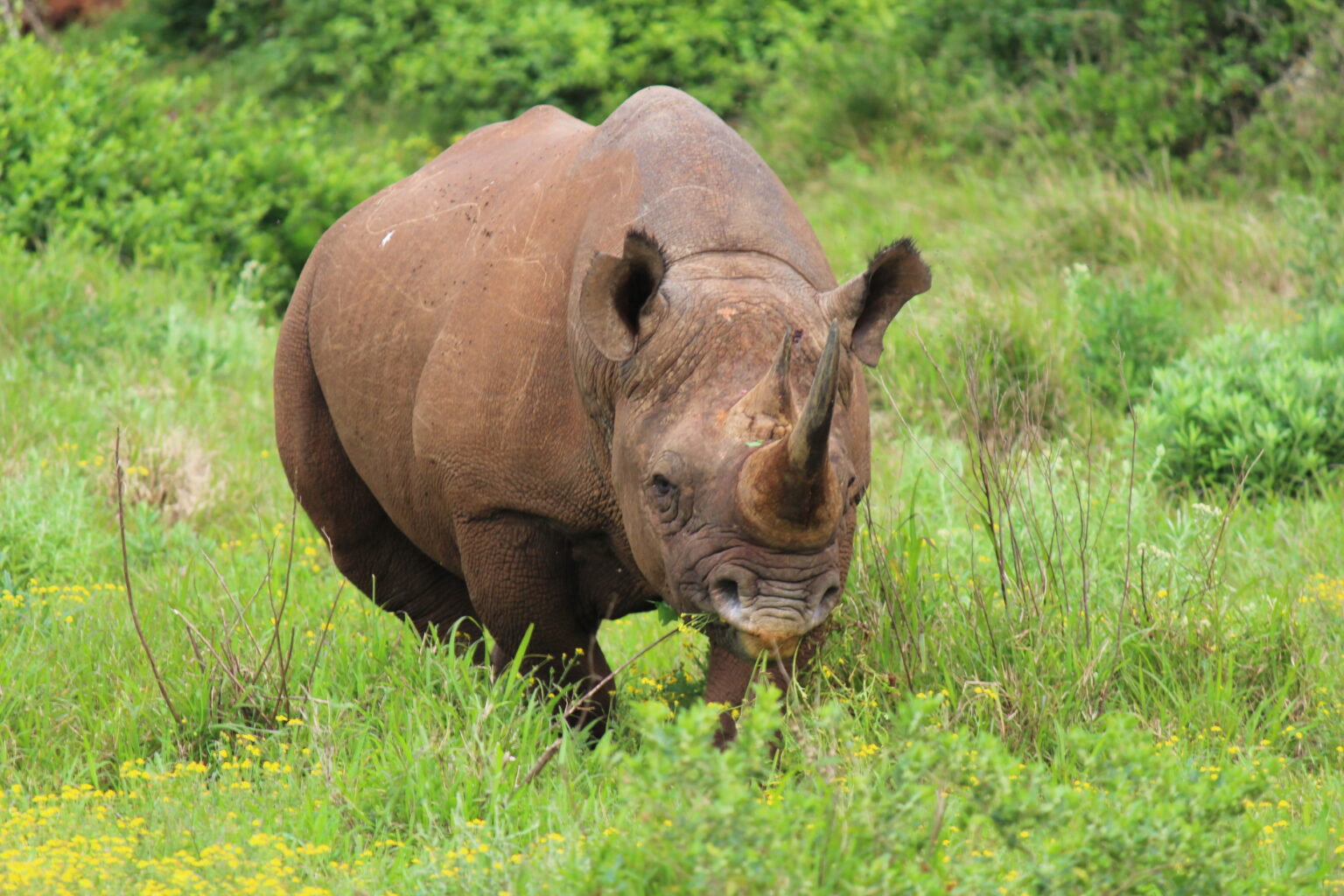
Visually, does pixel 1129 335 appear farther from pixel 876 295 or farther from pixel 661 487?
pixel 661 487

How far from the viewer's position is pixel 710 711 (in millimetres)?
3088

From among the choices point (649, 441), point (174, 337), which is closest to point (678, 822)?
point (649, 441)

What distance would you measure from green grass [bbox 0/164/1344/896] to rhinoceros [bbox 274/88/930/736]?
28 cm

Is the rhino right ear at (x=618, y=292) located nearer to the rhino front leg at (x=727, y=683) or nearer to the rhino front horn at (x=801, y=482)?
the rhino front horn at (x=801, y=482)

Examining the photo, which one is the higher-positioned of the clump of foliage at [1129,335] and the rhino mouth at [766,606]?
the rhino mouth at [766,606]

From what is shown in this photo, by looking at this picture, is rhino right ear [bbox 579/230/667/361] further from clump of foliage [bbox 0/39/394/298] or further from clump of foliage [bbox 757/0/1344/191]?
clump of foliage [bbox 757/0/1344/191]

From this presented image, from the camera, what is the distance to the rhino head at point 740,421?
3.72 metres

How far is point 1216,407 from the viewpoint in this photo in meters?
7.05

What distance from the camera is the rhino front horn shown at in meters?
3.52

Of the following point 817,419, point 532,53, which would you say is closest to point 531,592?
point 817,419

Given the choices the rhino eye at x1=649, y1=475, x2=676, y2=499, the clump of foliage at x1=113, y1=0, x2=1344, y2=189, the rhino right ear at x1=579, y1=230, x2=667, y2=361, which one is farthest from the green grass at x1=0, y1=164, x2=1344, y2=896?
the clump of foliage at x1=113, y1=0, x2=1344, y2=189

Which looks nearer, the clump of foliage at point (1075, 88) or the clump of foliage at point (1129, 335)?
the clump of foliage at point (1129, 335)

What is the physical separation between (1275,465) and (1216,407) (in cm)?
32

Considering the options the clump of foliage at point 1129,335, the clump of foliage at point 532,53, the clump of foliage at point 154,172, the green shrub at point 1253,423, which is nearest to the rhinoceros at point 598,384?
the green shrub at point 1253,423
